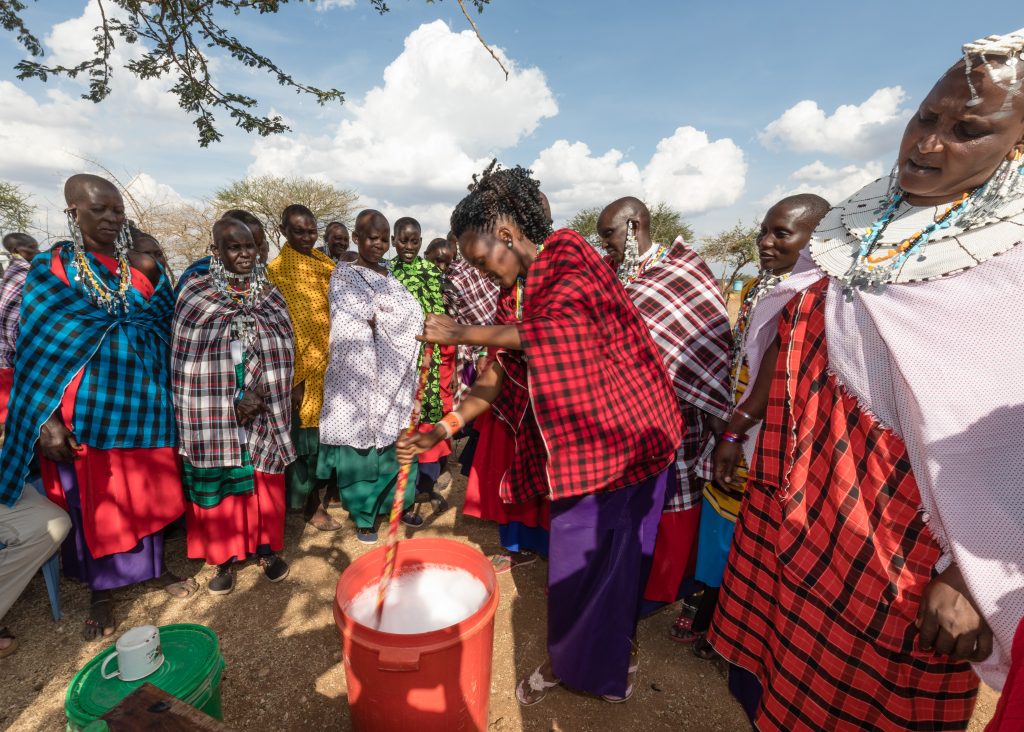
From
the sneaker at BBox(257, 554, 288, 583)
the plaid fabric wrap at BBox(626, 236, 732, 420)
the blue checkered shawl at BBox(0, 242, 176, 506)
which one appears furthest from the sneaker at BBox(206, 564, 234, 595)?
the plaid fabric wrap at BBox(626, 236, 732, 420)

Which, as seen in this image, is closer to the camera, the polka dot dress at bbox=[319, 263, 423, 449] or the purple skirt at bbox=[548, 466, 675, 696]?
the purple skirt at bbox=[548, 466, 675, 696]

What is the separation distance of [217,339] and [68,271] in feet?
2.46

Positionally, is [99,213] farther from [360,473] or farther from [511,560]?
[511,560]

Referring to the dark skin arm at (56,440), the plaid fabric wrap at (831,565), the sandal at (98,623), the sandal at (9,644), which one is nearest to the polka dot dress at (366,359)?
the dark skin arm at (56,440)

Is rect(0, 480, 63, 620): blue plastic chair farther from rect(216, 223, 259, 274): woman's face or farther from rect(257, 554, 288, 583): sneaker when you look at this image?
rect(216, 223, 259, 274): woman's face

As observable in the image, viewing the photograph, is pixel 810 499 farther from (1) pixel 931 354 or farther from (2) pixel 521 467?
(2) pixel 521 467

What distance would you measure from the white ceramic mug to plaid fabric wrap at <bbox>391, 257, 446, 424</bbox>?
239 cm

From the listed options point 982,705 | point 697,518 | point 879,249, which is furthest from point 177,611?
point 982,705

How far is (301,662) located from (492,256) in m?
2.26

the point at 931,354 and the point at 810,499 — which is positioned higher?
the point at 931,354

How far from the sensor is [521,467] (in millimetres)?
2332

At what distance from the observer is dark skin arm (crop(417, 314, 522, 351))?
1773 mm

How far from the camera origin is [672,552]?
2.54 meters

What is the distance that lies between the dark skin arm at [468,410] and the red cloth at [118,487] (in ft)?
5.12
